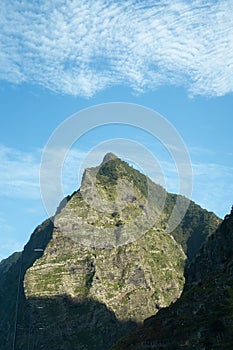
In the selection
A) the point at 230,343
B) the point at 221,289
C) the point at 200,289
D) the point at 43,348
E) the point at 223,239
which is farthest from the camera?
the point at 43,348

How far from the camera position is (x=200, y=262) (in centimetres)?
12525

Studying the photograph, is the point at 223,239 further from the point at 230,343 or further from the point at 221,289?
the point at 230,343

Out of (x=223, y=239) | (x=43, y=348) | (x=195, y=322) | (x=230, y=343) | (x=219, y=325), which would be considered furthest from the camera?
(x=43, y=348)

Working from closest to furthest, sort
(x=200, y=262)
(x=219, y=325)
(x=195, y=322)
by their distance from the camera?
(x=219, y=325) < (x=195, y=322) < (x=200, y=262)

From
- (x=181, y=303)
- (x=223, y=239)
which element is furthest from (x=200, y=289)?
(x=223, y=239)

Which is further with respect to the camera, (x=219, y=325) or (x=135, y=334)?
(x=135, y=334)

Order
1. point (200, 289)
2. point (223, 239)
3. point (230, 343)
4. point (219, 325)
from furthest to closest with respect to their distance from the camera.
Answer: point (223, 239) → point (200, 289) → point (219, 325) → point (230, 343)

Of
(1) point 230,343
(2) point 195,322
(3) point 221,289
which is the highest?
(3) point 221,289

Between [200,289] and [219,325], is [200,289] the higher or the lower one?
the higher one

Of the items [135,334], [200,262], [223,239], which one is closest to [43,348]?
[200,262]

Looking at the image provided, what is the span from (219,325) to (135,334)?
902 inches

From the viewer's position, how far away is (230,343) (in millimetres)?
61906

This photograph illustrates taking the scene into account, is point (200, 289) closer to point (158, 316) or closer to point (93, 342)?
point (158, 316)

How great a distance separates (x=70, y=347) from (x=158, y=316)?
122 m
